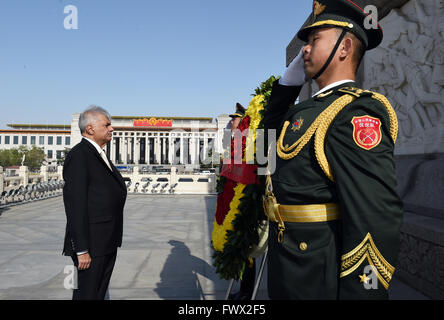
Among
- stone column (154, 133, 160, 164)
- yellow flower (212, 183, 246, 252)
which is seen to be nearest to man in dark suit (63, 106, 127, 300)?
yellow flower (212, 183, 246, 252)

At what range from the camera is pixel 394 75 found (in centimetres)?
402

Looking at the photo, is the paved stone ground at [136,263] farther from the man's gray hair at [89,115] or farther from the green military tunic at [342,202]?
the green military tunic at [342,202]

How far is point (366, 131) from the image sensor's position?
4.20 feet

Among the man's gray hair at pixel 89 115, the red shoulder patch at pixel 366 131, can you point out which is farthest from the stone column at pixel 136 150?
the red shoulder patch at pixel 366 131

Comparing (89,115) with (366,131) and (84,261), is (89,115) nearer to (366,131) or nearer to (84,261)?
(84,261)

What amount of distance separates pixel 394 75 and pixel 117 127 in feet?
281

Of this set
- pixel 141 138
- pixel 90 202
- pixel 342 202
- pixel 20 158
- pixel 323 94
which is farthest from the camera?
pixel 141 138

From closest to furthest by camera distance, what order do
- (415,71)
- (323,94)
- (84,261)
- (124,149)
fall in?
(323,94) → (84,261) → (415,71) → (124,149)

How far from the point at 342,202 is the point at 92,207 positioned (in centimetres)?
183

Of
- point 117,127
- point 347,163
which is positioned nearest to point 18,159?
point 117,127

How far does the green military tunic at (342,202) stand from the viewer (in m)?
1.23

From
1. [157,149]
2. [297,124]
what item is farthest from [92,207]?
[157,149]

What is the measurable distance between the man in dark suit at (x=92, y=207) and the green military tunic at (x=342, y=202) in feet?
4.45

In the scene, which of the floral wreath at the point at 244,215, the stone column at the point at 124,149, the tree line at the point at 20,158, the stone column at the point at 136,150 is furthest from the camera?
the stone column at the point at 136,150
